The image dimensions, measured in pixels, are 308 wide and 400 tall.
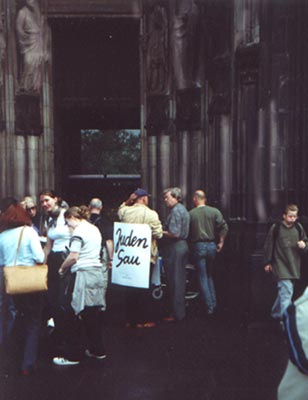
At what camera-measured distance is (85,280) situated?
657 cm

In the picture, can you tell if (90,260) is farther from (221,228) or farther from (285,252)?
(221,228)

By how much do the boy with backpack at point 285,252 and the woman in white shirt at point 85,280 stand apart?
230cm

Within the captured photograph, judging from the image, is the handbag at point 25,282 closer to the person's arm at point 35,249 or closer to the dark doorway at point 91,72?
the person's arm at point 35,249

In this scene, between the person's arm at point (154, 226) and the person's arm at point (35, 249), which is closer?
the person's arm at point (35, 249)

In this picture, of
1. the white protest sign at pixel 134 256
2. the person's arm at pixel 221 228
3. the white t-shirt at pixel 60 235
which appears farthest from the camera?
the person's arm at pixel 221 228

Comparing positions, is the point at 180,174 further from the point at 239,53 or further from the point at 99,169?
the point at 99,169

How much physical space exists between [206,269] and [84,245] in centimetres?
335

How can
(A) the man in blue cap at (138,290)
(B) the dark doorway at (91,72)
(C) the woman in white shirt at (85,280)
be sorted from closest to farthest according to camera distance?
(C) the woman in white shirt at (85,280) → (A) the man in blue cap at (138,290) → (B) the dark doorway at (91,72)

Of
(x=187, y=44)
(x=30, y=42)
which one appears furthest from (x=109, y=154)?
(x=187, y=44)

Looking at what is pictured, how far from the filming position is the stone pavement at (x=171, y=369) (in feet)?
18.0

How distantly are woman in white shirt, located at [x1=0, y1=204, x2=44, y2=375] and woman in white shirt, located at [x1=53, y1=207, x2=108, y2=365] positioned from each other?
0.37 m

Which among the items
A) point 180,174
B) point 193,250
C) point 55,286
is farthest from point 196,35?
point 55,286

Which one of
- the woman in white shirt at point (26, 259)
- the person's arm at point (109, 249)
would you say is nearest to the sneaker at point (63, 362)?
the woman in white shirt at point (26, 259)

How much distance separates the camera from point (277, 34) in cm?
903
